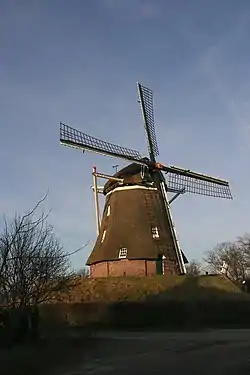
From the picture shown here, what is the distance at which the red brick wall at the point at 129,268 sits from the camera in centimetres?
4662

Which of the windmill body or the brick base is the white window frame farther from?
the brick base

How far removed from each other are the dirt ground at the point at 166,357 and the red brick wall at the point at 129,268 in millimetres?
18815

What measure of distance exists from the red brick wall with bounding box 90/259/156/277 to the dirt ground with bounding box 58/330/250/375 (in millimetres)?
18815

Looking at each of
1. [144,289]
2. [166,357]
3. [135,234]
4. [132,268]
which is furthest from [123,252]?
[166,357]

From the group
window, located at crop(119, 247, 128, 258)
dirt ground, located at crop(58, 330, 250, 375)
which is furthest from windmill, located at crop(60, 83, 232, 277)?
dirt ground, located at crop(58, 330, 250, 375)

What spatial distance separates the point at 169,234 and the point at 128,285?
6389 mm

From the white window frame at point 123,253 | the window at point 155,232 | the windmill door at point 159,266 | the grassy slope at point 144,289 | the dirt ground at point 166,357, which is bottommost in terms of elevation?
the dirt ground at point 166,357

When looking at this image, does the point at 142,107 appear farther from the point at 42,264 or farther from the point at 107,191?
the point at 42,264

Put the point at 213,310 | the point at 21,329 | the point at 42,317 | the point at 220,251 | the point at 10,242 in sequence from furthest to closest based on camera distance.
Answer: the point at 220,251
the point at 213,310
the point at 42,317
the point at 21,329
the point at 10,242

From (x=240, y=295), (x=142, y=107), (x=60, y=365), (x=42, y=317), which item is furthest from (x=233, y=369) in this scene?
(x=142, y=107)

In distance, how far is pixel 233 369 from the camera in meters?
16.2

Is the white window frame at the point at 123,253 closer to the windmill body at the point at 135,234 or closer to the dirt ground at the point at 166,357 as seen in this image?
the windmill body at the point at 135,234

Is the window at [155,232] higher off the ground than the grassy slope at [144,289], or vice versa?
the window at [155,232]

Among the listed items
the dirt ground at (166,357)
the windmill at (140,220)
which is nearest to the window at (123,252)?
the windmill at (140,220)
